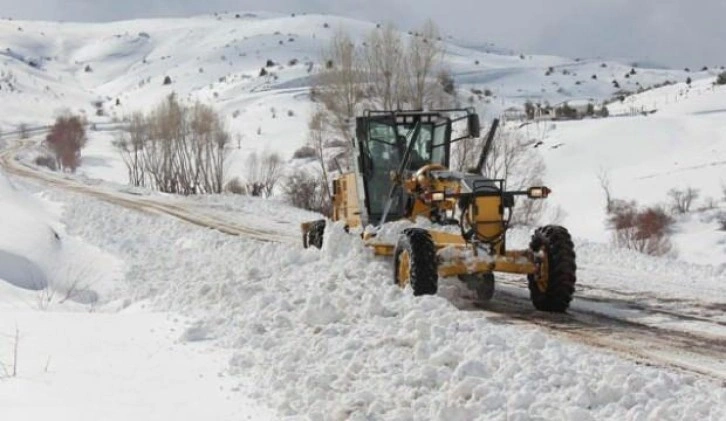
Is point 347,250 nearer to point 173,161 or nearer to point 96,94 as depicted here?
point 173,161

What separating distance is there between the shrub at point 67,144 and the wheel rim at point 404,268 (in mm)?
58427

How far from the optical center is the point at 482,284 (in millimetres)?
10391

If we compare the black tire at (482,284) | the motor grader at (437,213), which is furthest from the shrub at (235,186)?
the black tire at (482,284)

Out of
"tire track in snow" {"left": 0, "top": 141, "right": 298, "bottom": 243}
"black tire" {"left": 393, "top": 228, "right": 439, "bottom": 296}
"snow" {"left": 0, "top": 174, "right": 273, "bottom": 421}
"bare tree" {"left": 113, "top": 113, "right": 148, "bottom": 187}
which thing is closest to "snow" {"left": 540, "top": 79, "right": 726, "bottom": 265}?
"tire track in snow" {"left": 0, "top": 141, "right": 298, "bottom": 243}

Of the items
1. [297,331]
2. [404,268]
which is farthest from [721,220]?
[297,331]

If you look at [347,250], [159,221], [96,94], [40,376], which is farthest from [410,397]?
[96,94]

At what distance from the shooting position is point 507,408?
5.20 m

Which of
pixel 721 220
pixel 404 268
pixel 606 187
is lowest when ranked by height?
pixel 404 268

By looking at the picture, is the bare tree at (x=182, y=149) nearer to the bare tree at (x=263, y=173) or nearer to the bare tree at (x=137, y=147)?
the bare tree at (x=137, y=147)

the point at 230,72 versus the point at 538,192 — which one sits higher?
the point at 230,72

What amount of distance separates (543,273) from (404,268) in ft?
5.37

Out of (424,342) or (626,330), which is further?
(626,330)

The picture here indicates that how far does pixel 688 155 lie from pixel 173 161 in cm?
3360

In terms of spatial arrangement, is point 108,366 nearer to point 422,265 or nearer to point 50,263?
point 422,265
